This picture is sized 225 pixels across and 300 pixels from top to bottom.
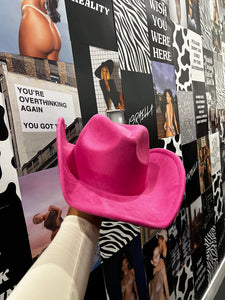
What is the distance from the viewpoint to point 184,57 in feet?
5.99

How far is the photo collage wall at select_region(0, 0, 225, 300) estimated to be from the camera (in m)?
0.86

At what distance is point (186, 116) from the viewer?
1.83m

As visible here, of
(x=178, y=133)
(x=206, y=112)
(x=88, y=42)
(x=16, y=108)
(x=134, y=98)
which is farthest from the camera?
(x=206, y=112)

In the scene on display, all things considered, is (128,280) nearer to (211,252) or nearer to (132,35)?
(132,35)

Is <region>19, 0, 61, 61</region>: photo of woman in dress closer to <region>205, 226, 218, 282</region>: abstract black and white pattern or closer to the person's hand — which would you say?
the person's hand

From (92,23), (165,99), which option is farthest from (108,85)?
(165,99)

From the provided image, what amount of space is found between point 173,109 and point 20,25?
3.65ft

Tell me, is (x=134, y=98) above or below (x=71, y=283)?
above

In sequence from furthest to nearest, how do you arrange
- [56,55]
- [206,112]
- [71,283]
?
[206,112]
[56,55]
[71,283]

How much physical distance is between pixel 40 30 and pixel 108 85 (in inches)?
14.8

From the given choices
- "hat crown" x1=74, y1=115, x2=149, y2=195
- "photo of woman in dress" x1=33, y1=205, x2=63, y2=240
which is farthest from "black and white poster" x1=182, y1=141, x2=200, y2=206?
"hat crown" x1=74, y1=115, x2=149, y2=195

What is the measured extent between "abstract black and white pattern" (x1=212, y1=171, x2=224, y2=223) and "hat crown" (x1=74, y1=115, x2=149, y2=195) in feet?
6.02

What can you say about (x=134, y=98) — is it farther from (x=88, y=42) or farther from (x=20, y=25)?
(x=20, y=25)

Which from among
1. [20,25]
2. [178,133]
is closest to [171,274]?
[178,133]
